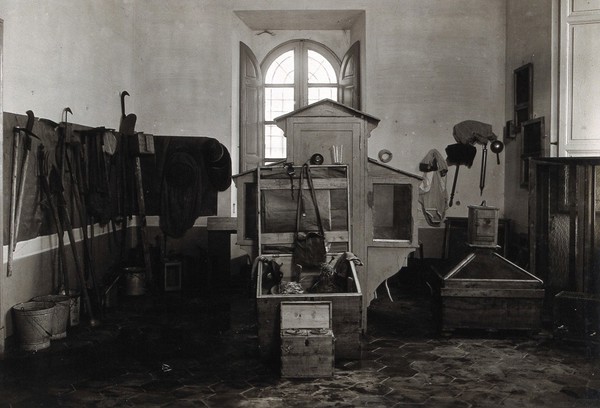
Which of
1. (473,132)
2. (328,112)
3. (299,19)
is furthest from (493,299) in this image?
(299,19)

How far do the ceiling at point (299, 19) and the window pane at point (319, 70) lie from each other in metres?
0.54

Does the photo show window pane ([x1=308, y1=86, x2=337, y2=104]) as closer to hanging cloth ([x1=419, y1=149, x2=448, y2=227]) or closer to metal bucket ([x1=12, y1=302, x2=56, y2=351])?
hanging cloth ([x1=419, y1=149, x2=448, y2=227])

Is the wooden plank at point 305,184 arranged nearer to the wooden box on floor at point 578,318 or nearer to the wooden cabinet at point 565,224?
the wooden cabinet at point 565,224

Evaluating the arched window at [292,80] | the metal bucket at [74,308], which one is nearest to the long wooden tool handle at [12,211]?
the metal bucket at [74,308]

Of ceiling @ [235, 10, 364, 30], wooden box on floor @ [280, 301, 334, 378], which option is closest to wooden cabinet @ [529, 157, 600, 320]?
wooden box on floor @ [280, 301, 334, 378]

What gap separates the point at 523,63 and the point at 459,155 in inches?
69.0

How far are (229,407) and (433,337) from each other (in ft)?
9.07

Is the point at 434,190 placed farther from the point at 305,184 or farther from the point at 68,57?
the point at 68,57

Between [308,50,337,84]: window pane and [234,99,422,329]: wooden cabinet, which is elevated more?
[308,50,337,84]: window pane

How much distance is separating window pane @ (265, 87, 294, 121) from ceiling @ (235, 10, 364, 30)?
1187 millimetres

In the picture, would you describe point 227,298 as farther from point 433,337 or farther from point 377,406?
point 377,406

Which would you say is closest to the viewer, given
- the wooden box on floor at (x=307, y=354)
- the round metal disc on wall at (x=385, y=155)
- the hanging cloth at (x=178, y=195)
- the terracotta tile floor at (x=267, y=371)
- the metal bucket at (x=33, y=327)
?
the terracotta tile floor at (x=267, y=371)

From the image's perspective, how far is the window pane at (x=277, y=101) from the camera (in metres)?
10.6

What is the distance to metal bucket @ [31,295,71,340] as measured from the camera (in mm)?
5855
